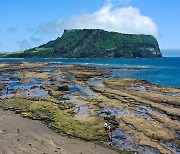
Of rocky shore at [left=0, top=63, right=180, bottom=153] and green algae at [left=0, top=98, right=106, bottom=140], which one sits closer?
rocky shore at [left=0, top=63, right=180, bottom=153]

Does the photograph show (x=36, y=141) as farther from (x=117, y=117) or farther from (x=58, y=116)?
(x=117, y=117)

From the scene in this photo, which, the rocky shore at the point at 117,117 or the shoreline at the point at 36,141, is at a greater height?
the shoreline at the point at 36,141

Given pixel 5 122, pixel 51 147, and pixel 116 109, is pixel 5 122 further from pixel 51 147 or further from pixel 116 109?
pixel 116 109

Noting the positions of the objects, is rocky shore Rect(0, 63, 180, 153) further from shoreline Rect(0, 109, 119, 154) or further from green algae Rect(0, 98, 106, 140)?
shoreline Rect(0, 109, 119, 154)

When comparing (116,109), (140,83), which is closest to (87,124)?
(116,109)

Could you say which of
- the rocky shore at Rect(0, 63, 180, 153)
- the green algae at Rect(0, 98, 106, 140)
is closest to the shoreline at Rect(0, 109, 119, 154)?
the rocky shore at Rect(0, 63, 180, 153)

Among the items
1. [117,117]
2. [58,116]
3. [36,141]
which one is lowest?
[117,117]

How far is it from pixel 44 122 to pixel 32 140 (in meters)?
9.68

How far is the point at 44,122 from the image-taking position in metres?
45.2

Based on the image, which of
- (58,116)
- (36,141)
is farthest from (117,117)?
(36,141)

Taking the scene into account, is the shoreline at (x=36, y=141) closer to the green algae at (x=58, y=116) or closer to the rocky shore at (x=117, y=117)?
the rocky shore at (x=117, y=117)

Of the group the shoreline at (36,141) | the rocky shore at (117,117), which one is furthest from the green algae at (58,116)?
the shoreline at (36,141)

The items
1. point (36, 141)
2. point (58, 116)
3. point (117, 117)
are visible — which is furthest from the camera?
point (117, 117)

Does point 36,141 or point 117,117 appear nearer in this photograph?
point 36,141
